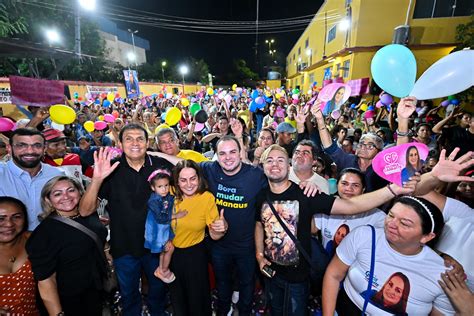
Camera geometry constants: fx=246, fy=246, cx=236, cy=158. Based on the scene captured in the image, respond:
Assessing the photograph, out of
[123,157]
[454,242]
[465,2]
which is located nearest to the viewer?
[454,242]

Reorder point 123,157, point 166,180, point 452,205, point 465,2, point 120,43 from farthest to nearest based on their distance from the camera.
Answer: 1. point 120,43
2. point 465,2
3. point 123,157
4. point 166,180
5. point 452,205

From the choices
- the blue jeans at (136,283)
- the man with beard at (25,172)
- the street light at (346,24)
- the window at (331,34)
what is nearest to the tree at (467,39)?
the street light at (346,24)

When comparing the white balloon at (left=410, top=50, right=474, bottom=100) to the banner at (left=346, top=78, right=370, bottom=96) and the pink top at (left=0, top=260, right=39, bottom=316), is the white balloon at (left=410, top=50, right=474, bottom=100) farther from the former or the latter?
the banner at (left=346, top=78, right=370, bottom=96)

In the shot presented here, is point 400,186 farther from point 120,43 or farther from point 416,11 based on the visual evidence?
point 120,43

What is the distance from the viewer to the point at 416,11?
47.3 feet

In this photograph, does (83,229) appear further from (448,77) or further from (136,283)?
(448,77)

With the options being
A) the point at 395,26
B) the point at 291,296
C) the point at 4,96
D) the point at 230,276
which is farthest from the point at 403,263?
the point at 395,26

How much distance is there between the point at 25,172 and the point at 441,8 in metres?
19.9

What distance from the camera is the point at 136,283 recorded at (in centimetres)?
279

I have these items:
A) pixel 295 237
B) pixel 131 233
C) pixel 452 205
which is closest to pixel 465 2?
pixel 452 205

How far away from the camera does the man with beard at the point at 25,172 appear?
8.38ft

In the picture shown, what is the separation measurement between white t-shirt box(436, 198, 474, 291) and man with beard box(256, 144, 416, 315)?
75cm

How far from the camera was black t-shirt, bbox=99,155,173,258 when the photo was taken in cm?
253

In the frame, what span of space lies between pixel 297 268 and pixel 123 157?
2111 mm
